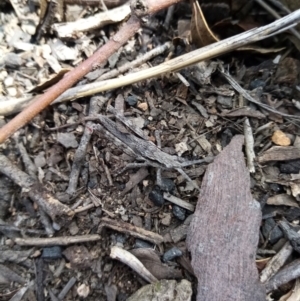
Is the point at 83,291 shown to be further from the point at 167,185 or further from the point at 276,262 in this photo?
the point at 276,262

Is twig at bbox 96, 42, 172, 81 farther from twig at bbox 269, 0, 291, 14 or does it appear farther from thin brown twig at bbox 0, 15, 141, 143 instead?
twig at bbox 269, 0, 291, 14

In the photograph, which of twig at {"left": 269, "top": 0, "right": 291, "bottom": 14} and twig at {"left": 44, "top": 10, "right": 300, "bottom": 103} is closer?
twig at {"left": 44, "top": 10, "right": 300, "bottom": 103}

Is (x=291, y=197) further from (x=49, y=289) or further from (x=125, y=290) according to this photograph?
(x=49, y=289)

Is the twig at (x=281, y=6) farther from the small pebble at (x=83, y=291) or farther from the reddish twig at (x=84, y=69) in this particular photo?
the small pebble at (x=83, y=291)

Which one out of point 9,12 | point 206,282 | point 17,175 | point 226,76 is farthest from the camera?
point 9,12

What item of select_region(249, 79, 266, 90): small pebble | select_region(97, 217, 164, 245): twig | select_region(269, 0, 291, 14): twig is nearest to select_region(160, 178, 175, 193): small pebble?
select_region(97, 217, 164, 245): twig

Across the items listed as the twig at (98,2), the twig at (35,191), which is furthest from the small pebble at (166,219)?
the twig at (98,2)

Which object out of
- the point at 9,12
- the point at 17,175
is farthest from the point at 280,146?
the point at 9,12
